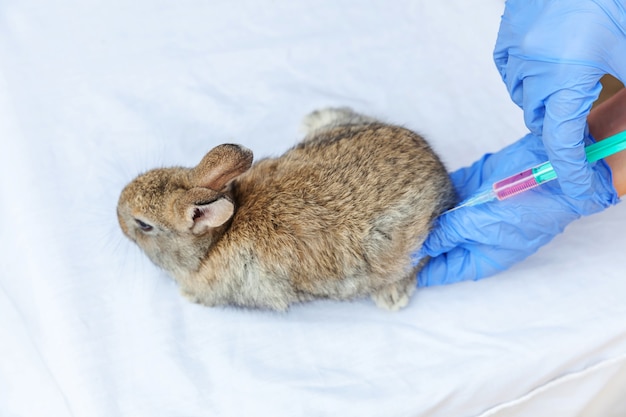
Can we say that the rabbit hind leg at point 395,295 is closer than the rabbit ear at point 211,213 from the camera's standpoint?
No

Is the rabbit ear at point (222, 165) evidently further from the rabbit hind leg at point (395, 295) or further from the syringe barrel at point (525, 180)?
the syringe barrel at point (525, 180)

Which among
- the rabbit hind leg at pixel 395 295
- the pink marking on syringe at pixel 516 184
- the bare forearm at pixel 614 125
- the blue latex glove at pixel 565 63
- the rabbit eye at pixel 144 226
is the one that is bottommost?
the rabbit hind leg at pixel 395 295

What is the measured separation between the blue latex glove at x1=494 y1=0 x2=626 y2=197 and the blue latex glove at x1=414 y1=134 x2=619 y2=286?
0.10 meters

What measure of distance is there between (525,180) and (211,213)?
926 millimetres

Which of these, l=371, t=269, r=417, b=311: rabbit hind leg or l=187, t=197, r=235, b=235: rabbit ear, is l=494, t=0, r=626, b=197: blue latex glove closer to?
l=371, t=269, r=417, b=311: rabbit hind leg

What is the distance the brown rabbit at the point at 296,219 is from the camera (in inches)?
67.5

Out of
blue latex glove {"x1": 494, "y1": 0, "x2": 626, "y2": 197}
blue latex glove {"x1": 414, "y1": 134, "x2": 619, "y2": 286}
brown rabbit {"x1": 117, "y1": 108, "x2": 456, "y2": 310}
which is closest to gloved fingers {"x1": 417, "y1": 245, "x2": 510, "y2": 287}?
blue latex glove {"x1": 414, "y1": 134, "x2": 619, "y2": 286}

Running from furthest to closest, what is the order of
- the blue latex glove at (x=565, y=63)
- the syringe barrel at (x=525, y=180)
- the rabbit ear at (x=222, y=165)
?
the syringe barrel at (x=525, y=180)
the rabbit ear at (x=222, y=165)
the blue latex glove at (x=565, y=63)

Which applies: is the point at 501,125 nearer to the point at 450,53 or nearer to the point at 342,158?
the point at 450,53

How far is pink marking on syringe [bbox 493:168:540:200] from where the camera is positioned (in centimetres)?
175

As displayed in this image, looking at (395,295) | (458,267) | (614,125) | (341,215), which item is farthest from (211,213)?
(614,125)

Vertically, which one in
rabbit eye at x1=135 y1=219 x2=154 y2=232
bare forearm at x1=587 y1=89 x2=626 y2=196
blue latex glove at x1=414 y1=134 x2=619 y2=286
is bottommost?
blue latex glove at x1=414 y1=134 x2=619 y2=286

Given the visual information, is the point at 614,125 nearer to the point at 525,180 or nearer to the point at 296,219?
the point at 525,180

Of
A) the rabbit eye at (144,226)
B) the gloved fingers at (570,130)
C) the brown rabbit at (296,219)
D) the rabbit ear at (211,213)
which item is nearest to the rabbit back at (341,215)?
the brown rabbit at (296,219)
